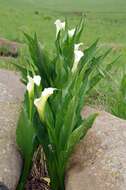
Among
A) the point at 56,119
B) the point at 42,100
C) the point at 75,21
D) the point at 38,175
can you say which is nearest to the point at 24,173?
the point at 38,175

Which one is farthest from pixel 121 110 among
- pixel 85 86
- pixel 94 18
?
pixel 94 18

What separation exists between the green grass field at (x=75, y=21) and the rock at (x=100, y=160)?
1899mm

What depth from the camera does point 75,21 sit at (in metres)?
17.2

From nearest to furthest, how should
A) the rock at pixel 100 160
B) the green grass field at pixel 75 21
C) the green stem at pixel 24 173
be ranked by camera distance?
the rock at pixel 100 160
the green stem at pixel 24 173
the green grass field at pixel 75 21

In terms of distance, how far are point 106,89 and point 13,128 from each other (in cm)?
306

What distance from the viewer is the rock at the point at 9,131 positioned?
12.2 ft

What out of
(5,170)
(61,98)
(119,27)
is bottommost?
(119,27)

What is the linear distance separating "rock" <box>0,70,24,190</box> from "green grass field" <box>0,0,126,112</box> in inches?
62.8

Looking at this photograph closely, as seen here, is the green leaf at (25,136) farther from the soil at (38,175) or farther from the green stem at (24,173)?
the soil at (38,175)

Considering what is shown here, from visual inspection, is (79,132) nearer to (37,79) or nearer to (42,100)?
(42,100)

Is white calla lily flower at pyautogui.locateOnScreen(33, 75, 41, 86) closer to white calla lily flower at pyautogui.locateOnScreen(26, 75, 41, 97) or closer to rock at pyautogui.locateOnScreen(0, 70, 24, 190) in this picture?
white calla lily flower at pyautogui.locateOnScreen(26, 75, 41, 97)

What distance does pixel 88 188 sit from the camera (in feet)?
11.9

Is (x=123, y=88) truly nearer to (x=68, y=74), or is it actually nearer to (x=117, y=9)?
(x=68, y=74)

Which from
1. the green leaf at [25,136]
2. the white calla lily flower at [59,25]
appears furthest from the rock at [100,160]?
the white calla lily flower at [59,25]
